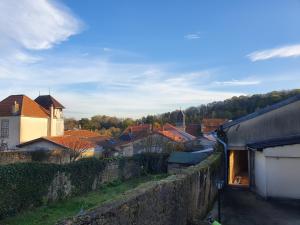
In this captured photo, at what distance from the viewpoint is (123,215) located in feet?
19.6

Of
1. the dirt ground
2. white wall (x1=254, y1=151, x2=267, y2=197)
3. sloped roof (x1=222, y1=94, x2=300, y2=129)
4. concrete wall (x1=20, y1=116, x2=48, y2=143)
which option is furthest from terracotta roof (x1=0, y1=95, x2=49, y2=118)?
the dirt ground

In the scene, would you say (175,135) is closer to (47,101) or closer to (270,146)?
(47,101)

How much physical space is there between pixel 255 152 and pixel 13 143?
36149 millimetres

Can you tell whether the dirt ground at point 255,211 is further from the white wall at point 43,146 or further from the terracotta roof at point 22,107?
the terracotta roof at point 22,107

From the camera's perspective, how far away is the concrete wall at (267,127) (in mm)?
19266

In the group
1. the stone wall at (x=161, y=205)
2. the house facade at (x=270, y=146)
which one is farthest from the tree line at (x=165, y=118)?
the stone wall at (x=161, y=205)

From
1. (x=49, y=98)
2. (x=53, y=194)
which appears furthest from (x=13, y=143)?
(x=53, y=194)

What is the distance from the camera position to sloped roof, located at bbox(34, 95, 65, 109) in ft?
177

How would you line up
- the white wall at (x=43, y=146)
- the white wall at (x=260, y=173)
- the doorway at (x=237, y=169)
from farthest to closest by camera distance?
the white wall at (x=43, y=146) < the doorway at (x=237, y=169) < the white wall at (x=260, y=173)

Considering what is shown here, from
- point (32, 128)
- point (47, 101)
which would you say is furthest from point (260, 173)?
point (47, 101)

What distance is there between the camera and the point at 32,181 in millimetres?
18906

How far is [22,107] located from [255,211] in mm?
40095

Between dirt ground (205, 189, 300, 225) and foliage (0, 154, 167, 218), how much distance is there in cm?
914

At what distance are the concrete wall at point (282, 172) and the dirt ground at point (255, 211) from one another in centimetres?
58
